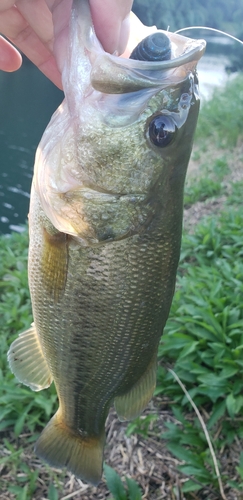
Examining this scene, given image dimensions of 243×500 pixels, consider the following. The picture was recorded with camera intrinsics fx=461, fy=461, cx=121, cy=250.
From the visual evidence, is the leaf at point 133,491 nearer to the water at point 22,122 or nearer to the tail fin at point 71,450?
the tail fin at point 71,450

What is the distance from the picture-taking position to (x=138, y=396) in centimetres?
201

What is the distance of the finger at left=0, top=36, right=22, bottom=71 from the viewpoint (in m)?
2.33

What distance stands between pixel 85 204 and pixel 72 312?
1.38ft

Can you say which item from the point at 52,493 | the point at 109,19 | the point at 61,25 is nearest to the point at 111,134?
the point at 109,19

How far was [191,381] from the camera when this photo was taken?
301cm

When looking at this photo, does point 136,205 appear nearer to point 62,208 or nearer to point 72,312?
point 62,208

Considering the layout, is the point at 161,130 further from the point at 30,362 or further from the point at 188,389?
the point at 188,389

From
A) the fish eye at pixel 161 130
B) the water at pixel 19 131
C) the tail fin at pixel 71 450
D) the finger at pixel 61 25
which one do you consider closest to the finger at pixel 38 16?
the finger at pixel 61 25

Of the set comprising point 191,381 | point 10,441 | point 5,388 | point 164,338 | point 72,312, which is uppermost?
point 72,312

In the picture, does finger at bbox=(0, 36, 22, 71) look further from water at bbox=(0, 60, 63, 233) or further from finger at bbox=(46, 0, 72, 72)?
water at bbox=(0, 60, 63, 233)

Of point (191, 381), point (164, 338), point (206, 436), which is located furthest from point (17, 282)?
point (206, 436)

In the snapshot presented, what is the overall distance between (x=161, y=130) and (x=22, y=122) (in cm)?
1594

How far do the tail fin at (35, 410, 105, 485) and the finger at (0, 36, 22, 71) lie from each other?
5.86ft

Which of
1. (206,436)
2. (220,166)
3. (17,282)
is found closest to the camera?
(206,436)
